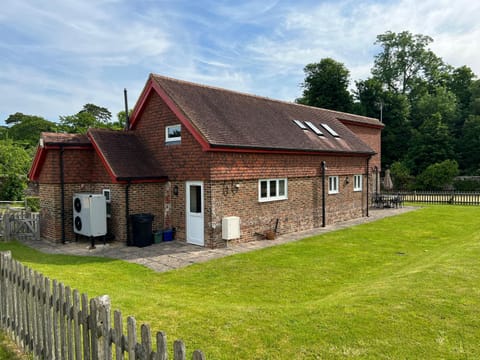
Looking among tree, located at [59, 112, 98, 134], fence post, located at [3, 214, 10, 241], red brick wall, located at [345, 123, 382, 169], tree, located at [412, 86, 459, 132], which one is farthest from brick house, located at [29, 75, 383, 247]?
tree, located at [59, 112, 98, 134]

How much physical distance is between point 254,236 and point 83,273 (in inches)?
267

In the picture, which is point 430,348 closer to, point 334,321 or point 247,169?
point 334,321

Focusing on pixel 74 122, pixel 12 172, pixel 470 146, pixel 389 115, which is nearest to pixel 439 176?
pixel 470 146

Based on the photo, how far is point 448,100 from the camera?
51.8m

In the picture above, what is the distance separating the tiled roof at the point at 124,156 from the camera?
13.3 metres

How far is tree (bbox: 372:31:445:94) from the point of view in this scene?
6425 centimetres

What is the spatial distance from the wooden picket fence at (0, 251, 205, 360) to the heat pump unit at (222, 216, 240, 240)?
25.7 ft

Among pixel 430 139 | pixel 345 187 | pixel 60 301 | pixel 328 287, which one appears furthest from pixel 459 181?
pixel 60 301

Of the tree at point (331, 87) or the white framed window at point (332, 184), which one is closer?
the white framed window at point (332, 184)

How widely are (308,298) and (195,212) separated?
678cm

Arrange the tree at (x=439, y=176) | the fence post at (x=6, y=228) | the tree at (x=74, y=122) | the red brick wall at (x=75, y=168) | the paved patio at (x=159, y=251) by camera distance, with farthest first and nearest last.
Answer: the tree at (x=74, y=122), the tree at (x=439, y=176), the fence post at (x=6, y=228), the red brick wall at (x=75, y=168), the paved patio at (x=159, y=251)

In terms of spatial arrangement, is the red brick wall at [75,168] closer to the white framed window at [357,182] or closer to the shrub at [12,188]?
the white framed window at [357,182]

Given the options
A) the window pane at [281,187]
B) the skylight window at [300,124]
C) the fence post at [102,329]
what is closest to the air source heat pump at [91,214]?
the window pane at [281,187]

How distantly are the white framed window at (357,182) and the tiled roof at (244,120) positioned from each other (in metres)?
1.57
